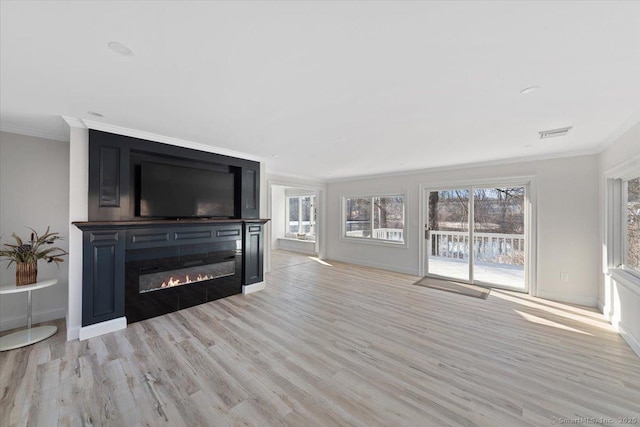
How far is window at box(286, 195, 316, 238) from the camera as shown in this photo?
8.97 m

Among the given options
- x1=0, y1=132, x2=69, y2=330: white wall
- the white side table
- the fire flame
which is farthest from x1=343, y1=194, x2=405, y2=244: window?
the white side table

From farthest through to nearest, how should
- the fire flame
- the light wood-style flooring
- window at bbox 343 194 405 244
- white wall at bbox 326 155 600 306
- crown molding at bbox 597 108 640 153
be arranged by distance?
1. window at bbox 343 194 405 244
2. white wall at bbox 326 155 600 306
3. the fire flame
4. crown molding at bbox 597 108 640 153
5. the light wood-style flooring

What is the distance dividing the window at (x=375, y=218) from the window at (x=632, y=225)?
11.1 ft

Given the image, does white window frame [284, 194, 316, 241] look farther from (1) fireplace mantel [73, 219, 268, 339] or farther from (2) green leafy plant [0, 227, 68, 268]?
A: (2) green leafy plant [0, 227, 68, 268]

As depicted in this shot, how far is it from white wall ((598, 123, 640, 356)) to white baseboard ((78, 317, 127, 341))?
18.2 feet

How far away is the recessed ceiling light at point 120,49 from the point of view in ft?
4.82

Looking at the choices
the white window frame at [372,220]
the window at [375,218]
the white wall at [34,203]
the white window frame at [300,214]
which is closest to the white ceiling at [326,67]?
the white wall at [34,203]

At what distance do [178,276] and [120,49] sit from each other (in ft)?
9.50

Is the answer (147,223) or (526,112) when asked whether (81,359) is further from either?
(526,112)

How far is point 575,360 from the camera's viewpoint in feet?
7.77

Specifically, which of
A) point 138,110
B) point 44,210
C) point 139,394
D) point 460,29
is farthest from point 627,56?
point 44,210

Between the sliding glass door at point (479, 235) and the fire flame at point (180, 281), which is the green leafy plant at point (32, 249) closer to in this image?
the fire flame at point (180, 281)

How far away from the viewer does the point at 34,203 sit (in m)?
3.12

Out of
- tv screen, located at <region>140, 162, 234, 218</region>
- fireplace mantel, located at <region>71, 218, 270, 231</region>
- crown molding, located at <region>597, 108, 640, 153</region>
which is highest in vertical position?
crown molding, located at <region>597, 108, 640, 153</region>
